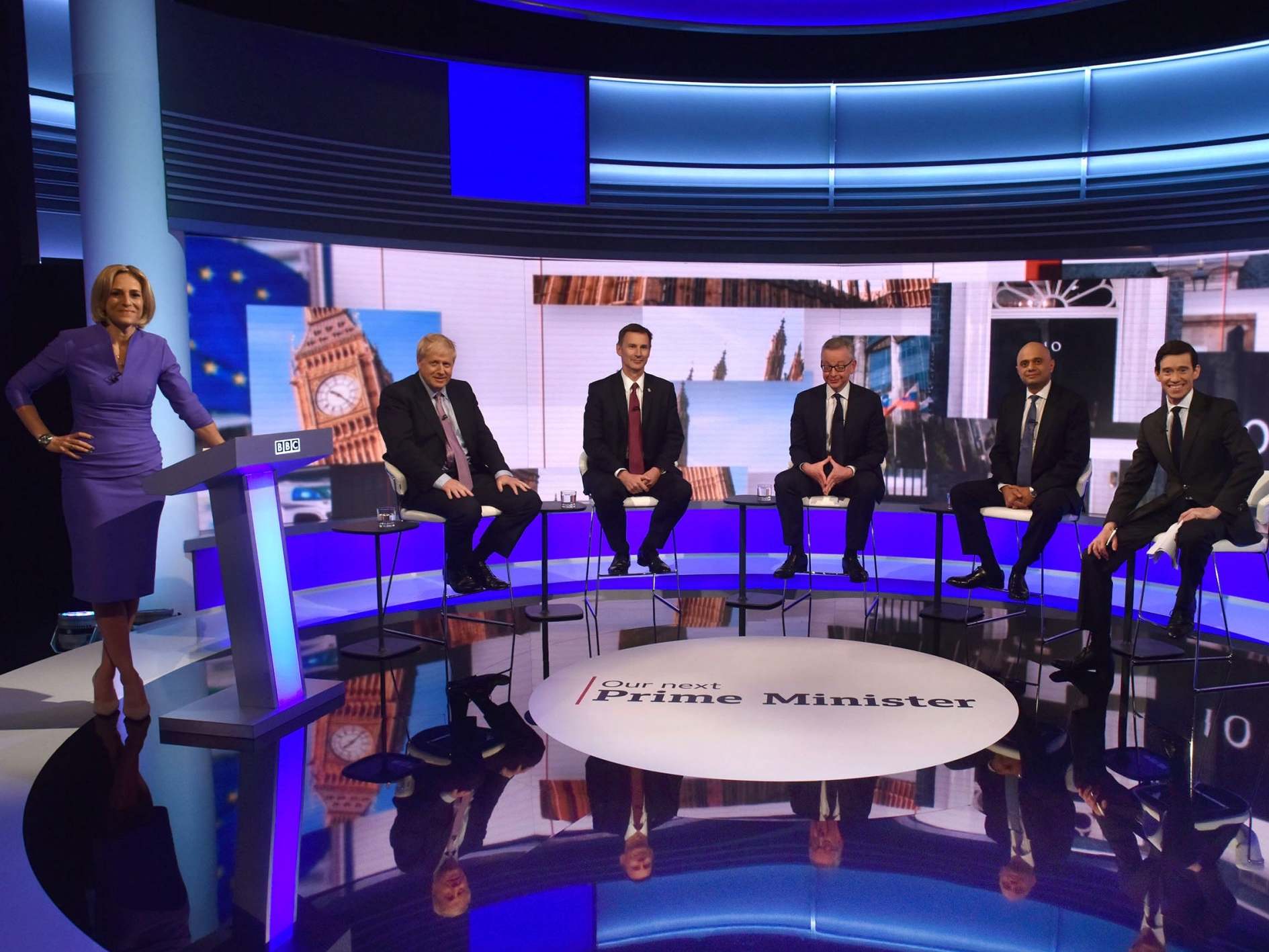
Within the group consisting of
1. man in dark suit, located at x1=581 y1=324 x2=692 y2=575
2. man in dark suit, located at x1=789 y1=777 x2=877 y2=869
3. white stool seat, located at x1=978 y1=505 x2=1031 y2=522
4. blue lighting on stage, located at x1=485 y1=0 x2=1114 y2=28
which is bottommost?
man in dark suit, located at x1=789 y1=777 x2=877 y2=869

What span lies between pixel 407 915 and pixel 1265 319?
586 cm

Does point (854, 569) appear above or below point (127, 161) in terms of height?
below

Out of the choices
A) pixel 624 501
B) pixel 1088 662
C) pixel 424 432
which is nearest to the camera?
pixel 1088 662

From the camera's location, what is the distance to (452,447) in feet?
15.8

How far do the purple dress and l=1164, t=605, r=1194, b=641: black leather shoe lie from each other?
4.62 metres

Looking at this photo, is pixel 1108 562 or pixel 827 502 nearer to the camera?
pixel 1108 562

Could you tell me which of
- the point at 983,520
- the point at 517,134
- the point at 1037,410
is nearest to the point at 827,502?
the point at 983,520

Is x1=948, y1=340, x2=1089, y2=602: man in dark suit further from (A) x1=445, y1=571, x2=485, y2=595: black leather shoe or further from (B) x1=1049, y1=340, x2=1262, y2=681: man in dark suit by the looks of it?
(A) x1=445, y1=571, x2=485, y2=595: black leather shoe

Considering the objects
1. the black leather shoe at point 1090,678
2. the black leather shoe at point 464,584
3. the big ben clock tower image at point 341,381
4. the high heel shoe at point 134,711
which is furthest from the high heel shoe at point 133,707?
the black leather shoe at point 1090,678

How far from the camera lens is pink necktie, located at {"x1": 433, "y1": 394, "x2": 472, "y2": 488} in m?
4.80

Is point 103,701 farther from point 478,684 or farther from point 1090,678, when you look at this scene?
point 1090,678

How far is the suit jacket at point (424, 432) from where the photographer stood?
4.51 m

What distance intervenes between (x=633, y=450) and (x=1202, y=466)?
2837 millimetres

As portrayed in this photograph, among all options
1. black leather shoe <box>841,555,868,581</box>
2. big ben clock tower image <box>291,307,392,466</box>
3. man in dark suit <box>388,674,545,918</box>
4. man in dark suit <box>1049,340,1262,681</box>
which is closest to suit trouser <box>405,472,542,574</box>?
man in dark suit <box>388,674,545,918</box>
